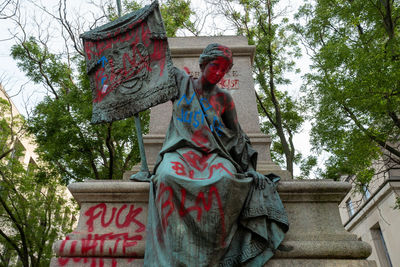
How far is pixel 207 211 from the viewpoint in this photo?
9.09 feet

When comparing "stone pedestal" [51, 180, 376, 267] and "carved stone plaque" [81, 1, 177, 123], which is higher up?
"carved stone plaque" [81, 1, 177, 123]

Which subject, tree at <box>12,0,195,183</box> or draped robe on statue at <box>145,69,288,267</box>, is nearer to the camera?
draped robe on statue at <box>145,69,288,267</box>

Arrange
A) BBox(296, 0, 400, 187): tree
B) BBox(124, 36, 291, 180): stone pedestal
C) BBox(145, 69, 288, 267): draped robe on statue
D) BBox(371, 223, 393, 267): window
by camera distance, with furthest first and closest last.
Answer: BBox(371, 223, 393, 267): window < BBox(296, 0, 400, 187): tree < BBox(124, 36, 291, 180): stone pedestal < BBox(145, 69, 288, 267): draped robe on statue

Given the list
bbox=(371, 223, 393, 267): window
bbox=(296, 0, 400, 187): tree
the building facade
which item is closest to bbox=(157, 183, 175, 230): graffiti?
bbox=(296, 0, 400, 187): tree

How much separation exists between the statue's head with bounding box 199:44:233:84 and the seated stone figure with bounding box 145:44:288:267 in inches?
0.4

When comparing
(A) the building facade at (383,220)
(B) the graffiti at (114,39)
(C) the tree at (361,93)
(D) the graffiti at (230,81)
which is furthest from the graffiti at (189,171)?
(A) the building facade at (383,220)

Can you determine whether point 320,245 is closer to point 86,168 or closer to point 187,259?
point 187,259

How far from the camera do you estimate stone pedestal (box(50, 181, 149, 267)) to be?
306 cm

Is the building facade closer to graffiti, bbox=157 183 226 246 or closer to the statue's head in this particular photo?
the statue's head

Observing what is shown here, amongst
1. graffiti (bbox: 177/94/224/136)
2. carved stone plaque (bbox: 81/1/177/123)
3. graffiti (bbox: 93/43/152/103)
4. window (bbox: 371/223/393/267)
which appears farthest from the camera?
window (bbox: 371/223/393/267)

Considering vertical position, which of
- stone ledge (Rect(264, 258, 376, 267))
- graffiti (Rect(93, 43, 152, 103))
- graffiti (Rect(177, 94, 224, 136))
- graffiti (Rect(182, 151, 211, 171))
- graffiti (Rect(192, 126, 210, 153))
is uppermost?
graffiti (Rect(93, 43, 152, 103))

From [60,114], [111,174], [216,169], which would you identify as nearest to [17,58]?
[60,114]

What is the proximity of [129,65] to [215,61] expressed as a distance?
1.03 m

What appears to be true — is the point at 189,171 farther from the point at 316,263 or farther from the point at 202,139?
the point at 316,263
